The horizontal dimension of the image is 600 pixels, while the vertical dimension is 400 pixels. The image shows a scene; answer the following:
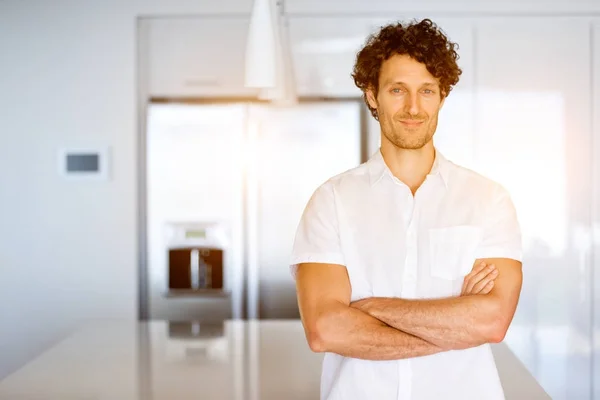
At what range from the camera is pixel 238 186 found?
148 inches

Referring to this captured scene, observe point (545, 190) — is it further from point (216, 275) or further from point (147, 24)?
point (147, 24)

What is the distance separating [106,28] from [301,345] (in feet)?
6.91

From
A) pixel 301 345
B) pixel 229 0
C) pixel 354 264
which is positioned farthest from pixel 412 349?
pixel 229 0

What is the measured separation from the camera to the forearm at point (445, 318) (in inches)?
64.7

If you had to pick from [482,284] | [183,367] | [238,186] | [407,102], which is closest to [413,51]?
[407,102]

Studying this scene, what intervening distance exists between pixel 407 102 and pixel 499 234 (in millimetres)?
383

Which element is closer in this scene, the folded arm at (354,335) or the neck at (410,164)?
the folded arm at (354,335)

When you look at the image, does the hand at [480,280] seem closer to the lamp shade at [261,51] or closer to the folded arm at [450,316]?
the folded arm at [450,316]

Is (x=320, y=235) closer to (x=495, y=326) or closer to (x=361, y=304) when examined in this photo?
(x=361, y=304)

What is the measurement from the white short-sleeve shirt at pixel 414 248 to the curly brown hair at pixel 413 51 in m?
0.23

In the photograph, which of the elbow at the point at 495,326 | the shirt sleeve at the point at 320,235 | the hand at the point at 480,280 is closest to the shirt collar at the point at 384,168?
the shirt sleeve at the point at 320,235

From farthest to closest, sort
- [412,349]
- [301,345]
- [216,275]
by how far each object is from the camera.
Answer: [216,275] < [301,345] < [412,349]

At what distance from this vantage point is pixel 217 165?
3.76 meters

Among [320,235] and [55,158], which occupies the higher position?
[55,158]
